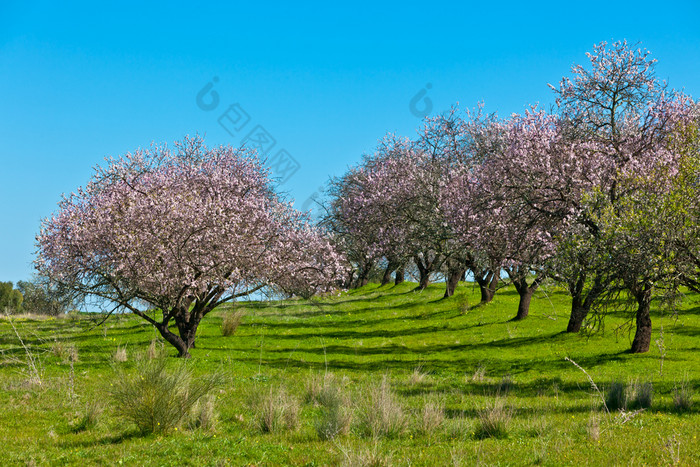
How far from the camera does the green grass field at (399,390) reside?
A: 34.1ft

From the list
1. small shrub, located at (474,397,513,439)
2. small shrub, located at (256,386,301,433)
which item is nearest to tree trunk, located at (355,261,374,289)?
small shrub, located at (256,386,301,433)

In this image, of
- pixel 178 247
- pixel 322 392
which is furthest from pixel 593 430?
pixel 178 247

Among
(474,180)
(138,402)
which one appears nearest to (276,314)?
(474,180)

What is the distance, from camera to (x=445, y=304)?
4188 cm

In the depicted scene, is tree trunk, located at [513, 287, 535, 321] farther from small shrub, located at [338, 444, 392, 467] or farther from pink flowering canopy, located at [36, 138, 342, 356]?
small shrub, located at [338, 444, 392, 467]

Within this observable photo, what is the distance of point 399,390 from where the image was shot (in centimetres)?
1753

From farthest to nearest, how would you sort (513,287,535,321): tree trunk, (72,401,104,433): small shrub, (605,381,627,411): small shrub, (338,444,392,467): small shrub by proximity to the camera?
(513,287,535,321): tree trunk < (605,381,627,411): small shrub < (72,401,104,433): small shrub < (338,444,392,467): small shrub

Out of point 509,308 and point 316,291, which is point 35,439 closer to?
point 316,291

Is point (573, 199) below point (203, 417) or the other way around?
the other way around

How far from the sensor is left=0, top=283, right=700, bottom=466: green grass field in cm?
1038

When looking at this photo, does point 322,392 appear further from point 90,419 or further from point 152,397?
point 90,419

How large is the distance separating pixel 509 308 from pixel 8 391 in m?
29.5

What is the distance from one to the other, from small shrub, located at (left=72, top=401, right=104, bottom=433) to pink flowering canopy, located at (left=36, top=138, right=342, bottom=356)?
10.0 metres

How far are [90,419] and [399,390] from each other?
8766 mm
